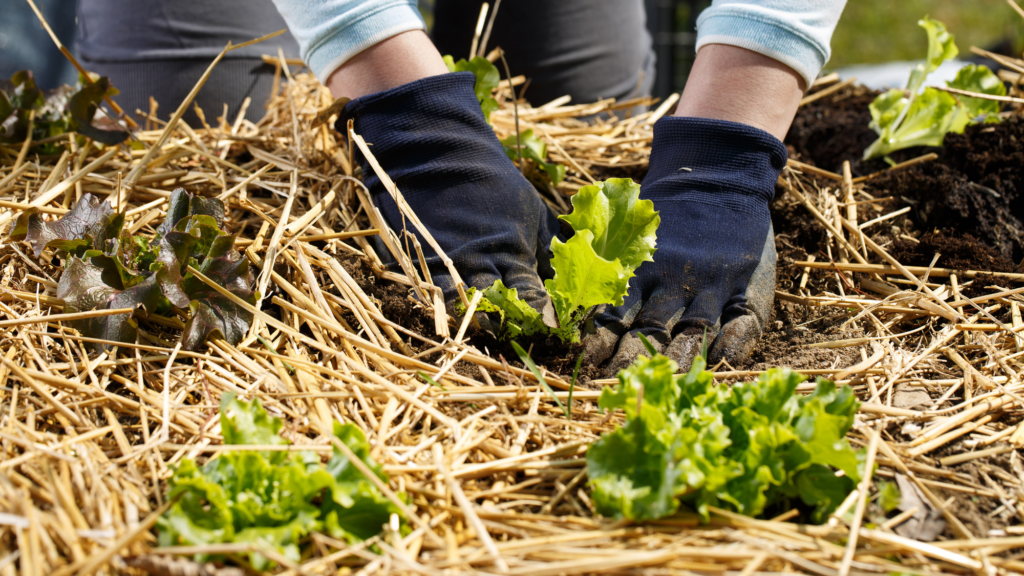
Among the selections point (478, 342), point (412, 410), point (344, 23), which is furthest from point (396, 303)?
point (344, 23)

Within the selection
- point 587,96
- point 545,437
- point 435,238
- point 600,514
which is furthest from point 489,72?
point 600,514

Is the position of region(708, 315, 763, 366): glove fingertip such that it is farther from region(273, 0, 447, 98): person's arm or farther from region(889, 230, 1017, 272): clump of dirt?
region(273, 0, 447, 98): person's arm

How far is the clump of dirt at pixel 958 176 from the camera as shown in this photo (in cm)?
155

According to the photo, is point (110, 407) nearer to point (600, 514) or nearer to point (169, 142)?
point (600, 514)

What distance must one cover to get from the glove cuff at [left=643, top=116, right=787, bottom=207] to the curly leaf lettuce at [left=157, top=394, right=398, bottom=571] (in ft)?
2.99

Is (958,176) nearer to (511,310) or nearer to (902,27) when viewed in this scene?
(511,310)

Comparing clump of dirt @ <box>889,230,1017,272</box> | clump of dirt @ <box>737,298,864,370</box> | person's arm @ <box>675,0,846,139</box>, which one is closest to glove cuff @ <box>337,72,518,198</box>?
person's arm @ <box>675,0,846,139</box>

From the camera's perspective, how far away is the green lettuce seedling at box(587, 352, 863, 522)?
735 millimetres

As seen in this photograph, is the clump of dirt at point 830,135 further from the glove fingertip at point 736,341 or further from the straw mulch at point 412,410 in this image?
the glove fingertip at point 736,341

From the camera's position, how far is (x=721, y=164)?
4.47 ft

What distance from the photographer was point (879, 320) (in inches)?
50.3

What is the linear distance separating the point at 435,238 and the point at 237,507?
2.35ft

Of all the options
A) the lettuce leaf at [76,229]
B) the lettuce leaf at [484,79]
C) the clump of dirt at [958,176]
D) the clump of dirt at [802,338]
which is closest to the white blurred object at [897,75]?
the clump of dirt at [958,176]

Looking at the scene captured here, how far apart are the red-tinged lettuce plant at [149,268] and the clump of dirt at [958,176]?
1598mm
